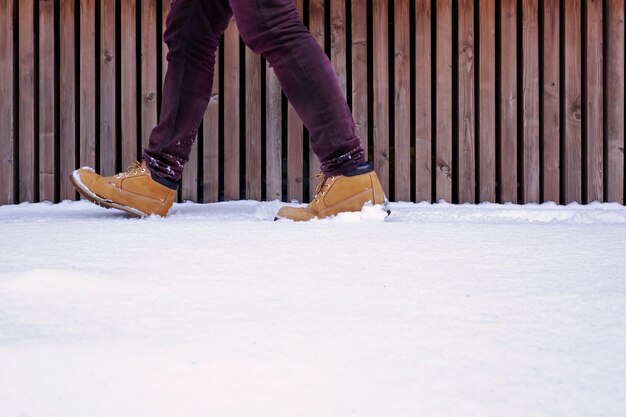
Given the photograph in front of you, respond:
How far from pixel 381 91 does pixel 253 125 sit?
21.1 inches

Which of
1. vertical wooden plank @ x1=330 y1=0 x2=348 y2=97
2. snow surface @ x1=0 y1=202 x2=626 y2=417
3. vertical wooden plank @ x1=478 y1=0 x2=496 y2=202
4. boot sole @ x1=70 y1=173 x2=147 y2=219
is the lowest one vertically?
snow surface @ x1=0 y1=202 x2=626 y2=417

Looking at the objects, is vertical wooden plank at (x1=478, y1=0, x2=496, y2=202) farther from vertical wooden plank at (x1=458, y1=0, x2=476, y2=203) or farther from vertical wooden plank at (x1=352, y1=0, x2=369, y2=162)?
vertical wooden plank at (x1=352, y1=0, x2=369, y2=162)

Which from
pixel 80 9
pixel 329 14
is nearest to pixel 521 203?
pixel 329 14

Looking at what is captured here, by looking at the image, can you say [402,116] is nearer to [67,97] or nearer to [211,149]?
[211,149]

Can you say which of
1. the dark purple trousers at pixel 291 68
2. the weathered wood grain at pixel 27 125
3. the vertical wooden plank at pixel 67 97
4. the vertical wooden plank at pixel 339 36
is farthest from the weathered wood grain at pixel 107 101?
the vertical wooden plank at pixel 339 36

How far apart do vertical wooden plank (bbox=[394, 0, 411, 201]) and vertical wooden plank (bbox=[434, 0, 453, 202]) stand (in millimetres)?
117

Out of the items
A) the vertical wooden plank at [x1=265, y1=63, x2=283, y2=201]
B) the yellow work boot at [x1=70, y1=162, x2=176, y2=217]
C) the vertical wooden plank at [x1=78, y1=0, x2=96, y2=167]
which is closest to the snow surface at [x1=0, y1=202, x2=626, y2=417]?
the yellow work boot at [x1=70, y1=162, x2=176, y2=217]

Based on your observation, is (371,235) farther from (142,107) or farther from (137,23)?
(137,23)

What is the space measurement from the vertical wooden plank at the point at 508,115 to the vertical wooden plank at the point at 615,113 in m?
0.38

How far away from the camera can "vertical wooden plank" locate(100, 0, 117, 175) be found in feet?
8.08

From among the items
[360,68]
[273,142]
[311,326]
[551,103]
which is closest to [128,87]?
[273,142]

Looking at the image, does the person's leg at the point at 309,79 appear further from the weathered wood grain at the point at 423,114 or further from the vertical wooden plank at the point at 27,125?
the vertical wooden plank at the point at 27,125

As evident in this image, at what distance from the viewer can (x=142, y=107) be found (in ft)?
8.04

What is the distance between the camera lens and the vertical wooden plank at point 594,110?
96.2 inches
